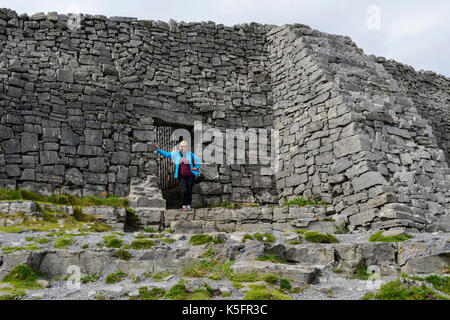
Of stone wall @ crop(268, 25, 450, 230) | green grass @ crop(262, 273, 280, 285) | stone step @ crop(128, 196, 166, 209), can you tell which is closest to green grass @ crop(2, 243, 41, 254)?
green grass @ crop(262, 273, 280, 285)

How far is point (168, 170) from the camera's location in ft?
61.9

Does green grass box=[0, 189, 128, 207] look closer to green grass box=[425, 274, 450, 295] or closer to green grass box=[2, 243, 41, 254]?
green grass box=[2, 243, 41, 254]

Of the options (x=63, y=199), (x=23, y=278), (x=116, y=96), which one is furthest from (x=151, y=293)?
(x=116, y=96)

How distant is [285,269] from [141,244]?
8.42 ft

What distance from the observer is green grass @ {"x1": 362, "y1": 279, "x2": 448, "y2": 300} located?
269 inches

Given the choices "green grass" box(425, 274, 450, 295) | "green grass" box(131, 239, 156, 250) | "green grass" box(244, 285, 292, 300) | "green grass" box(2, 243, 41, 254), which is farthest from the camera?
"green grass" box(131, 239, 156, 250)

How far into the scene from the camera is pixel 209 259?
8562mm

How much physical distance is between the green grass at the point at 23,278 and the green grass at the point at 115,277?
3.10ft

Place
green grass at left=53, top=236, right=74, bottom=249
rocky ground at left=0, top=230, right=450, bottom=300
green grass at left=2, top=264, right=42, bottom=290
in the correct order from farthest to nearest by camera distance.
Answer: green grass at left=53, top=236, right=74, bottom=249
green grass at left=2, top=264, right=42, bottom=290
rocky ground at left=0, top=230, right=450, bottom=300

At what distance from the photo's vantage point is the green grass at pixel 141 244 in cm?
898

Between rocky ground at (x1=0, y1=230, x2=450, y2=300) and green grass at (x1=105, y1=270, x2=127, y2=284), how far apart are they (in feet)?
0.05

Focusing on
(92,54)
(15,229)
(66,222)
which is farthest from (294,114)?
(15,229)

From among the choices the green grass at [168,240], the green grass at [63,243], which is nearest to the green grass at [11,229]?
the green grass at [63,243]

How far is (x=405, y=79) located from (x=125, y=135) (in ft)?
36.7
